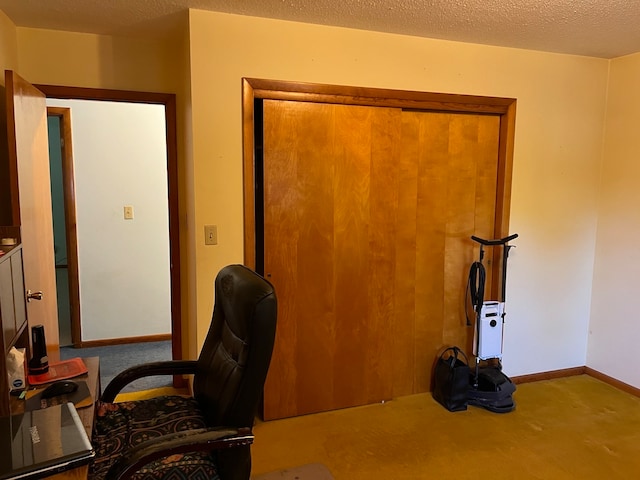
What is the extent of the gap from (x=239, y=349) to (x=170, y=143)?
1.85 metres

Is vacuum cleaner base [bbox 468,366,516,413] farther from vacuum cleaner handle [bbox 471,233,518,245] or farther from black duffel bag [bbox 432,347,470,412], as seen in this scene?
vacuum cleaner handle [bbox 471,233,518,245]

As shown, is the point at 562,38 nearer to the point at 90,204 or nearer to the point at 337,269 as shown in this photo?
the point at 337,269

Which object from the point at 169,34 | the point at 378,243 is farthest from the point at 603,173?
the point at 169,34

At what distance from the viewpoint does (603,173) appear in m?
3.33

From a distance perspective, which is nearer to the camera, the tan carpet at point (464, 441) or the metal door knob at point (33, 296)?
the metal door knob at point (33, 296)

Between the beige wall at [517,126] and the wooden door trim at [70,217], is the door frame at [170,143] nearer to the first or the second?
the beige wall at [517,126]

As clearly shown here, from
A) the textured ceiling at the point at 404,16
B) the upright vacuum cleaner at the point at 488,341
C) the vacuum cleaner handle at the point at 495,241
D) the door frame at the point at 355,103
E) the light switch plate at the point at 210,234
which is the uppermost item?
the textured ceiling at the point at 404,16

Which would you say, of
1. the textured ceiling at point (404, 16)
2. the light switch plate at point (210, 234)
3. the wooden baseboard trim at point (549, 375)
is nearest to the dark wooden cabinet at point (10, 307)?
the light switch plate at point (210, 234)

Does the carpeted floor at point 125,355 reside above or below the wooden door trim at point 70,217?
below

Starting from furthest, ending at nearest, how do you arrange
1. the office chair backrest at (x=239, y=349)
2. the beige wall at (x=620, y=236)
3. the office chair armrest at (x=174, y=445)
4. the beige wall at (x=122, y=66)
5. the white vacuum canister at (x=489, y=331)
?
the beige wall at (x=620, y=236) → the white vacuum canister at (x=489, y=331) → the beige wall at (x=122, y=66) → the office chair backrest at (x=239, y=349) → the office chair armrest at (x=174, y=445)

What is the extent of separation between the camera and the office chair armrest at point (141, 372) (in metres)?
1.80

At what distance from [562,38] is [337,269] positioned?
1.91 meters

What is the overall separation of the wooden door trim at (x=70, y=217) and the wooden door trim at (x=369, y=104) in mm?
2030

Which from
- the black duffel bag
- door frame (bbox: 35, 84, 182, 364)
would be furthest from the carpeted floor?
the black duffel bag
